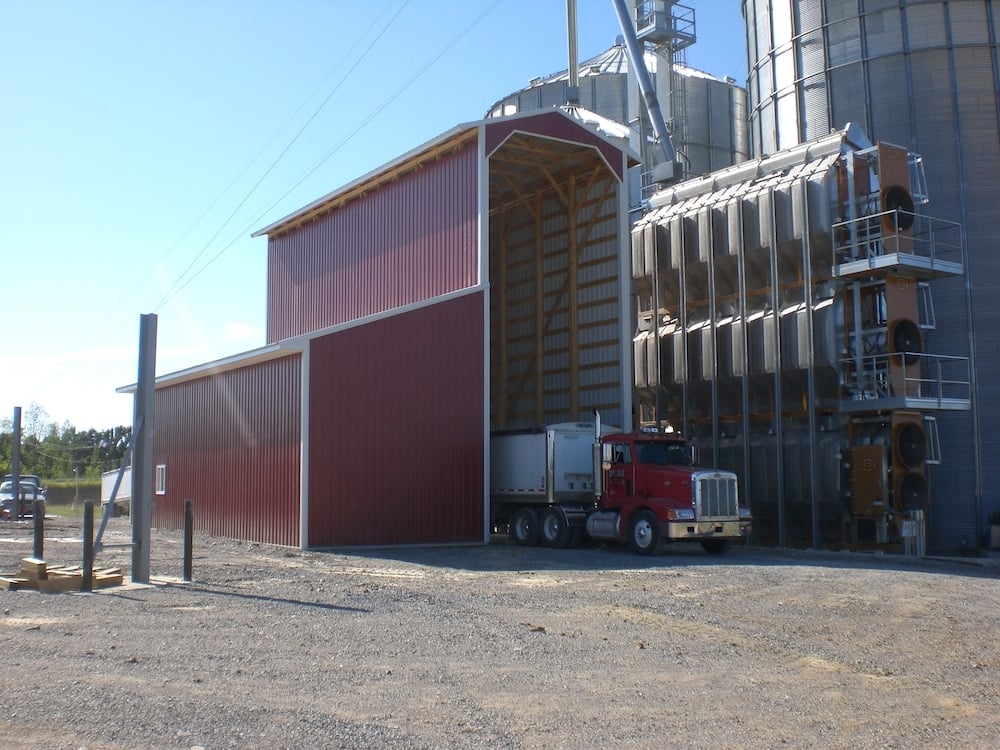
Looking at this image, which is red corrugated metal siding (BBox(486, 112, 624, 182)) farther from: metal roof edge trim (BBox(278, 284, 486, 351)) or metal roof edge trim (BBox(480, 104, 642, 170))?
metal roof edge trim (BBox(278, 284, 486, 351))

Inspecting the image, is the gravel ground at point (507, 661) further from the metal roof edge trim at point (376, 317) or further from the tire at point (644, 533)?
the metal roof edge trim at point (376, 317)

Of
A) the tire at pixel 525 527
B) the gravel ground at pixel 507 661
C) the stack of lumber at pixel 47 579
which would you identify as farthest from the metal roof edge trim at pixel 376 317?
the stack of lumber at pixel 47 579

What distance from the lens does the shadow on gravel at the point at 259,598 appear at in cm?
1416

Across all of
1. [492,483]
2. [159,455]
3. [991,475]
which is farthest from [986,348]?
[159,455]

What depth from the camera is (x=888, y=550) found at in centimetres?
2620

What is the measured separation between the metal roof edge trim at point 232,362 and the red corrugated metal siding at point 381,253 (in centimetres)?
528

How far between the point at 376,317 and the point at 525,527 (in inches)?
274

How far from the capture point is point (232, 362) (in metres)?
28.4

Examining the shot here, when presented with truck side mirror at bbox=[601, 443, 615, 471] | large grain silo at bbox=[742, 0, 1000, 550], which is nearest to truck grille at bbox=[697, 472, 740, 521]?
truck side mirror at bbox=[601, 443, 615, 471]

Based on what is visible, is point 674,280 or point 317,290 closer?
point 674,280

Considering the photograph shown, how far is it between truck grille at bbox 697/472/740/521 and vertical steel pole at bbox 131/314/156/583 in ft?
39.5

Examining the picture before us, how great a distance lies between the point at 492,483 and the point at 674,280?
31.0ft

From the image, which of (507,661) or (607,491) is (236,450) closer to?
(607,491)

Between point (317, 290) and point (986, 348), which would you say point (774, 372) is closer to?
point (986, 348)
